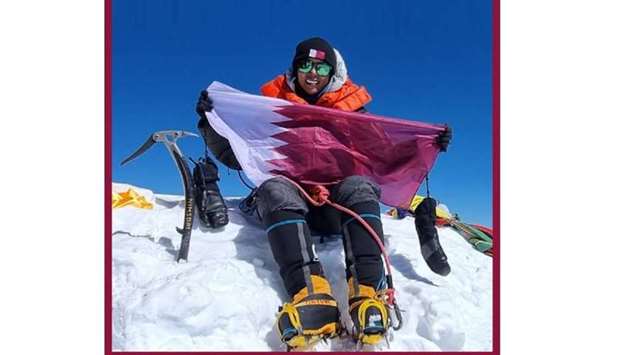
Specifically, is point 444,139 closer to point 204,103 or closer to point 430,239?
point 430,239

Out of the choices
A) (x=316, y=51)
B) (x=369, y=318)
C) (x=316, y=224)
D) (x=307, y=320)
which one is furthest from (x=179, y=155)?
(x=369, y=318)

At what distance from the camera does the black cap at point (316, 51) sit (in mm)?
3240

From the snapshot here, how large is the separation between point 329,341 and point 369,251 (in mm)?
441

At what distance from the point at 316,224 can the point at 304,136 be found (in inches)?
19.7

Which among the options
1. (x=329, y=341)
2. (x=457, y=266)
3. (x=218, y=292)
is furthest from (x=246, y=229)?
(x=457, y=266)

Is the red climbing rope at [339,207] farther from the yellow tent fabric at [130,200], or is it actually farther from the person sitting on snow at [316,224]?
the yellow tent fabric at [130,200]

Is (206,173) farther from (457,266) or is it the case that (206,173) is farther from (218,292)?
(457,266)

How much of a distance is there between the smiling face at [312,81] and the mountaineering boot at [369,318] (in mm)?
1395

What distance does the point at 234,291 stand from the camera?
2422mm

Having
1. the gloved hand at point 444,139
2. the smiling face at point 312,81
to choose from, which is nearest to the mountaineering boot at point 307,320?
the gloved hand at point 444,139

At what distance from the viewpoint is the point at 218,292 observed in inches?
93.9
